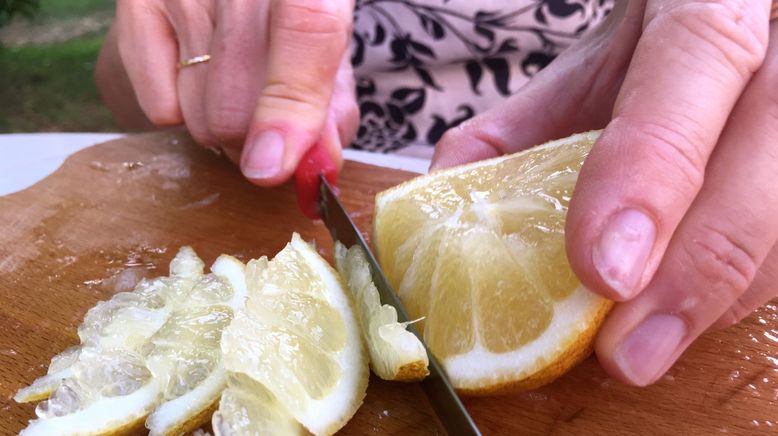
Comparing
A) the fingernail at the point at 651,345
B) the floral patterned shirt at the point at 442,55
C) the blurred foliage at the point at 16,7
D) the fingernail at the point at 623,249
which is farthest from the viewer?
the blurred foliage at the point at 16,7

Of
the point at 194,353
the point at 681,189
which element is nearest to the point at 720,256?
the point at 681,189

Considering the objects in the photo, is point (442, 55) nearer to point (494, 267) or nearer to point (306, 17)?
point (306, 17)

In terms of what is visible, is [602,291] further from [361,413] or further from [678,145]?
[361,413]

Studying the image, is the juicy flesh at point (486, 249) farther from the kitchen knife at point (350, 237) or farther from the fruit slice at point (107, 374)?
the fruit slice at point (107, 374)

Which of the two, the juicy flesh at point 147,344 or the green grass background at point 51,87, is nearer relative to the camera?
the juicy flesh at point 147,344

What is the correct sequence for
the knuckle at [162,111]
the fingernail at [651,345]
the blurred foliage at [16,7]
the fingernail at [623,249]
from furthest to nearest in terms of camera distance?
the blurred foliage at [16,7] → the knuckle at [162,111] → the fingernail at [651,345] → the fingernail at [623,249]

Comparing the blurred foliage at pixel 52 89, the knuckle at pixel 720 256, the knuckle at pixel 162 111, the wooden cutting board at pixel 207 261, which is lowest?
the blurred foliage at pixel 52 89

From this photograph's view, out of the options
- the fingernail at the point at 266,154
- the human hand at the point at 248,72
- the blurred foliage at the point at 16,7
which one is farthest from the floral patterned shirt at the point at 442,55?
the blurred foliage at the point at 16,7

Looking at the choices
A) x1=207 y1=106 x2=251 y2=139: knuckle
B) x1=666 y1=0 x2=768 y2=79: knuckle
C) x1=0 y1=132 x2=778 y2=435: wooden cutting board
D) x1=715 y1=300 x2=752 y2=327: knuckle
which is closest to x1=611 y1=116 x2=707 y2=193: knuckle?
x1=666 y1=0 x2=768 y2=79: knuckle
